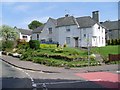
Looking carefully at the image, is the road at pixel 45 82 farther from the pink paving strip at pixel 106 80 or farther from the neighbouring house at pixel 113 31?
the neighbouring house at pixel 113 31

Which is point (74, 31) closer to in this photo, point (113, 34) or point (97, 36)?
point (97, 36)

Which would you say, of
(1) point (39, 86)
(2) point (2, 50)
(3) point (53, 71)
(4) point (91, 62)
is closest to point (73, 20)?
(2) point (2, 50)

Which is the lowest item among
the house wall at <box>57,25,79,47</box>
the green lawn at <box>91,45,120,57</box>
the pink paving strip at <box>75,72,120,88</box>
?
the pink paving strip at <box>75,72,120,88</box>

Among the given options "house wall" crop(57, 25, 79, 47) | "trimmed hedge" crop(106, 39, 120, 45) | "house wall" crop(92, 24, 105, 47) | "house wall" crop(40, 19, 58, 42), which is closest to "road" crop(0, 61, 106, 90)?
"house wall" crop(92, 24, 105, 47)

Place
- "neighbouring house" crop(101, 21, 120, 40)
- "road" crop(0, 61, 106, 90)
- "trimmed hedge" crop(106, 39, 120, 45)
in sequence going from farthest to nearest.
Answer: "neighbouring house" crop(101, 21, 120, 40), "trimmed hedge" crop(106, 39, 120, 45), "road" crop(0, 61, 106, 90)

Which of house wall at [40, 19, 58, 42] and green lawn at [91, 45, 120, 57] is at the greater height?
house wall at [40, 19, 58, 42]

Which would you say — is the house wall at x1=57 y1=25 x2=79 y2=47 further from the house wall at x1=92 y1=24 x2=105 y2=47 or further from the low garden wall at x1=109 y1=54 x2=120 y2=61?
the low garden wall at x1=109 y1=54 x2=120 y2=61

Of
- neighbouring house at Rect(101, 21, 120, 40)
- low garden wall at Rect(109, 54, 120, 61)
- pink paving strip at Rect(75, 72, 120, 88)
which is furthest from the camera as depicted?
neighbouring house at Rect(101, 21, 120, 40)

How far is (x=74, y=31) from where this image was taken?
5397 centimetres

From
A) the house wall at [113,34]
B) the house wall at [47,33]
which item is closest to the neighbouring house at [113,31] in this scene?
the house wall at [113,34]

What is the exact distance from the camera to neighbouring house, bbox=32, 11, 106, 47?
52.5 metres

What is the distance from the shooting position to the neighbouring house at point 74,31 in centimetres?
5253

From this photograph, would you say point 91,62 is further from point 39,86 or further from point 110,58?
point 39,86

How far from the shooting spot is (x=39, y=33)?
61.2 m
